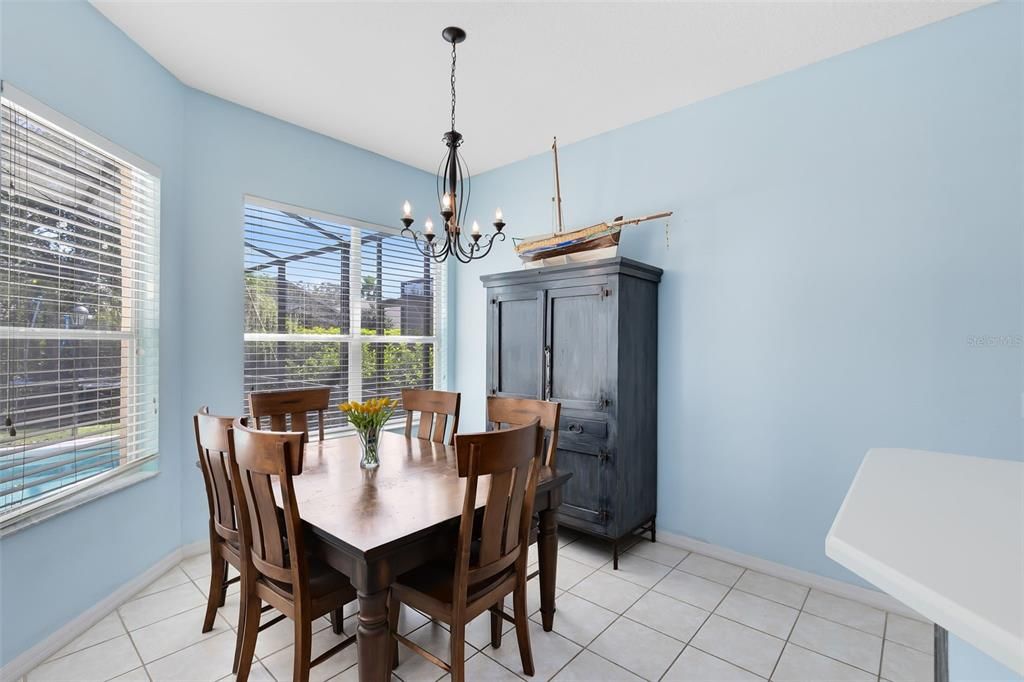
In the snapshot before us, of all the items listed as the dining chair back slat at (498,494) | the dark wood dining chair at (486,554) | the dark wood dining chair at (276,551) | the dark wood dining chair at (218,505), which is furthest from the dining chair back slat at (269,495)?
the dining chair back slat at (498,494)

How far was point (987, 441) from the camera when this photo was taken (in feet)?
7.13

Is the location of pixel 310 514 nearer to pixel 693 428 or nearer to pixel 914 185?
pixel 693 428

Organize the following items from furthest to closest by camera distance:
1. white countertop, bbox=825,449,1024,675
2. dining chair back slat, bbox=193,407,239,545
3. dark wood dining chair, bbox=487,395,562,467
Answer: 1. dark wood dining chair, bbox=487,395,562,467
2. dining chair back slat, bbox=193,407,239,545
3. white countertop, bbox=825,449,1024,675

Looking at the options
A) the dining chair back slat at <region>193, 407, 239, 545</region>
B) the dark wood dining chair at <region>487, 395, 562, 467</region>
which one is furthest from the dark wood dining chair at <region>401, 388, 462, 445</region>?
the dining chair back slat at <region>193, 407, 239, 545</region>

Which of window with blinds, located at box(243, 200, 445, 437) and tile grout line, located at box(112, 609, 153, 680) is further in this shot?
window with blinds, located at box(243, 200, 445, 437)

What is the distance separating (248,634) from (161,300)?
6.25 ft

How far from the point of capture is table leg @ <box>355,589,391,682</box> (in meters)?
1.46

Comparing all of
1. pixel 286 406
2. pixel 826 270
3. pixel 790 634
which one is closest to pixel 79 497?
pixel 286 406

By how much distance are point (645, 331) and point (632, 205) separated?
3.03ft

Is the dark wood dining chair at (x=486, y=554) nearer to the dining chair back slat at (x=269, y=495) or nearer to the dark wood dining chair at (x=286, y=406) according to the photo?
the dining chair back slat at (x=269, y=495)

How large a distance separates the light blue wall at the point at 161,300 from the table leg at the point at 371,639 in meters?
1.54

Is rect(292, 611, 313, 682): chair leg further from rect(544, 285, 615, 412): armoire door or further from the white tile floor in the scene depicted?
rect(544, 285, 615, 412): armoire door

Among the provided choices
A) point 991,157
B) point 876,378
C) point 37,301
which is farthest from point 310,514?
point 991,157

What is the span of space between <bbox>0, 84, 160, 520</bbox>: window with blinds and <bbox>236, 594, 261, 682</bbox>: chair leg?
3.41 feet
